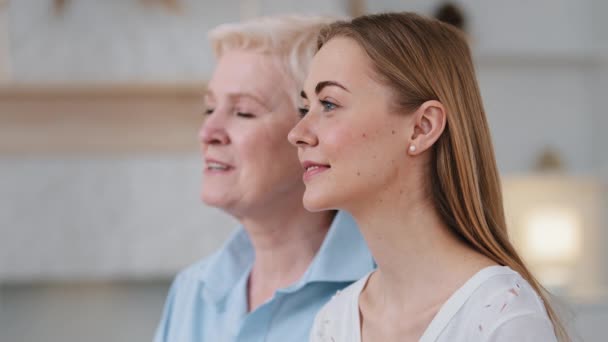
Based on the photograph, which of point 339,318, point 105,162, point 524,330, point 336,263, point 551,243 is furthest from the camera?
point 551,243

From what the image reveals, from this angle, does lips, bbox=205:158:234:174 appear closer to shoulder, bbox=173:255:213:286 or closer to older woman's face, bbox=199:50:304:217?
older woman's face, bbox=199:50:304:217

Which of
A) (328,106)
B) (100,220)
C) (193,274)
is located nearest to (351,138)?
(328,106)

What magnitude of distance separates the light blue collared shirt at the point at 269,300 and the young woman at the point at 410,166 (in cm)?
30

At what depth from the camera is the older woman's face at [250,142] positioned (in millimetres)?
1324

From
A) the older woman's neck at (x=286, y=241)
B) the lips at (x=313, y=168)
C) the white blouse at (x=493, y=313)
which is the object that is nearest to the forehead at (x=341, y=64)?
the lips at (x=313, y=168)

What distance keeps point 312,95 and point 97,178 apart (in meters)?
2.33

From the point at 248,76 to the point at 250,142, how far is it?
122mm

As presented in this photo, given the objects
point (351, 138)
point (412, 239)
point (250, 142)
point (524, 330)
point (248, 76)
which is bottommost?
point (524, 330)

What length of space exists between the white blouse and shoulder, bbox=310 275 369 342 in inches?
6.3

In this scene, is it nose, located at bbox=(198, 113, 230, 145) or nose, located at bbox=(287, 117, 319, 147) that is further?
nose, located at bbox=(198, 113, 230, 145)

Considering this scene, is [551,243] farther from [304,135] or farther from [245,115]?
[304,135]

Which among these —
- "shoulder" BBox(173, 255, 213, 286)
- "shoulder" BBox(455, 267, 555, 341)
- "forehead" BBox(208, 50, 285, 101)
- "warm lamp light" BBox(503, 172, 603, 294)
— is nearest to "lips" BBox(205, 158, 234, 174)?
"forehead" BBox(208, 50, 285, 101)

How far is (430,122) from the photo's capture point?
37.3 inches

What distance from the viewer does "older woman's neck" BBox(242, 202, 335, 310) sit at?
1355 millimetres
